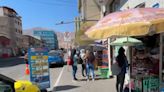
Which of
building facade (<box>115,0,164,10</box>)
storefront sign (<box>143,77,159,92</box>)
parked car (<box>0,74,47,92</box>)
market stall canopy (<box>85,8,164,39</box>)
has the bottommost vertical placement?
storefront sign (<box>143,77,159,92</box>)

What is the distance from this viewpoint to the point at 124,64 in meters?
11.1

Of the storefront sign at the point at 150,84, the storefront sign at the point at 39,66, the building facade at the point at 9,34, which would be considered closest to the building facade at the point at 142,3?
the storefront sign at the point at 150,84

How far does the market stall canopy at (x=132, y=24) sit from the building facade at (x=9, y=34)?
7866 centimetres

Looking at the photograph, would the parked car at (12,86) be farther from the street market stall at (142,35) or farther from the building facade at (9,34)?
the building facade at (9,34)

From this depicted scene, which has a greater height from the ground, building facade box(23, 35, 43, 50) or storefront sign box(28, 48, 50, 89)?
building facade box(23, 35, 43, 50)

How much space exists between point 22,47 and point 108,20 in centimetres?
10925

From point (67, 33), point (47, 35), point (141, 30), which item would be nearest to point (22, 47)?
point (47, 35)

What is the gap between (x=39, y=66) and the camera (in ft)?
43.3

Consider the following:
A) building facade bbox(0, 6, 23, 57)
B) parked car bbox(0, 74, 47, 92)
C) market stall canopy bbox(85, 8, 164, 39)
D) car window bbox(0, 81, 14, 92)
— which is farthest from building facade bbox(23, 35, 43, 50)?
car window bbox(0, 81, 14, 92)

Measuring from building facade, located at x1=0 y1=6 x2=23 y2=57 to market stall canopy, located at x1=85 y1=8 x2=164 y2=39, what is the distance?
78.7 metres

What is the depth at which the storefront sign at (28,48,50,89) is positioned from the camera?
12981 millimetres

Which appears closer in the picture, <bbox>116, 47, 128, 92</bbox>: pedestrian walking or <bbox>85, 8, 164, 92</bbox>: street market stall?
<bbox>85, 8, 164, 92</bbox>: street market stall

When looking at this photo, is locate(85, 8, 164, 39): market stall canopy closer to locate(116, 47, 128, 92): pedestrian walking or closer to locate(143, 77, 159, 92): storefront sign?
locate(143, 77, 159, 92): storefront sign

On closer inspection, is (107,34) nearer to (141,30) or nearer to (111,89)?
(141,30)
